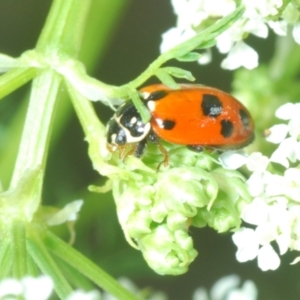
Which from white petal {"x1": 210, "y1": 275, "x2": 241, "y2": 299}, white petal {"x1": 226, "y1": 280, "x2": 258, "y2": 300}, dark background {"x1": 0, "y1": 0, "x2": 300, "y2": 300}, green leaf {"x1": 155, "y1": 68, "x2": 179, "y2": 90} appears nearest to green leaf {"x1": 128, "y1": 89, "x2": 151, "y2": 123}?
green leaf {"x1": 155, "y1": 68, "x2": 179, "y2": 90}

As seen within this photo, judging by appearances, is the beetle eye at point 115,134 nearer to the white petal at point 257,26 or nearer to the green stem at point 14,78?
the green stem at point 14,78

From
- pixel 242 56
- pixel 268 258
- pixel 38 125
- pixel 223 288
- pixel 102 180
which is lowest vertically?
pixel 223 288

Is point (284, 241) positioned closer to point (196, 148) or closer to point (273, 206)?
point (273, 206)

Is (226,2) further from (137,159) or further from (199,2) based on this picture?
(137,159)

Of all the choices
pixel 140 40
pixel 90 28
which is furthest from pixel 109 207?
pixel 140 40

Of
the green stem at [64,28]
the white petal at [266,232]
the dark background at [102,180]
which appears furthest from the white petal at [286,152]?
the dark background at [102,180]

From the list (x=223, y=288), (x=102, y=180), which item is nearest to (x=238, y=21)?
(x=223, y=288)
